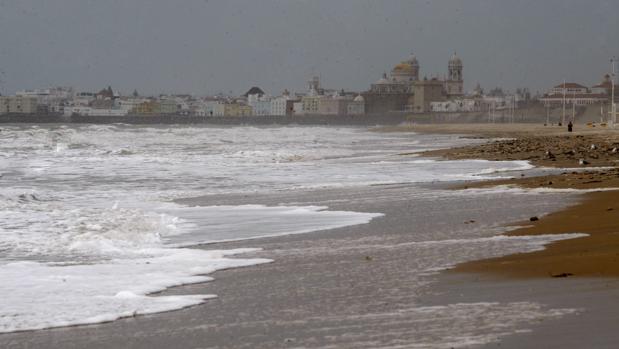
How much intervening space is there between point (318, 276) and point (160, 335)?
6.39ft

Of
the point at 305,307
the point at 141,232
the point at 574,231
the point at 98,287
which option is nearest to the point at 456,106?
the point at 141,232

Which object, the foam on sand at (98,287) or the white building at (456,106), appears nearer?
the foam on sand at (98,287)

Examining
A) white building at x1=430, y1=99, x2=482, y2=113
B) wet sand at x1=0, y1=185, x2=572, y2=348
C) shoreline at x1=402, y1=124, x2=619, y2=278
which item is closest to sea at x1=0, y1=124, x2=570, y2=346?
wet sand at x1=0, y1=185, x2=572, y2=348

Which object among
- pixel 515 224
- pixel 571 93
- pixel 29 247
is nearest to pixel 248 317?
Answer: pixel 29 247

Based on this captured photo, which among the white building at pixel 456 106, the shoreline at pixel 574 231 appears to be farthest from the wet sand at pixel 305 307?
the white building at pixel 456 106

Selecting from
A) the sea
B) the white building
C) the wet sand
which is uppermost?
the wet sand

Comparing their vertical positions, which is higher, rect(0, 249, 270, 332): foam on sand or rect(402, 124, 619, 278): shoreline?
rect(402, 124, 619, 278): shoreline

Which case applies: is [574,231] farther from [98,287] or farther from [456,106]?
[456,106]

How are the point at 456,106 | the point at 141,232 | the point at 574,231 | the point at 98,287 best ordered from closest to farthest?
the point at 98,287
the point at 574,231
the point at 141,232
the point at 456,106

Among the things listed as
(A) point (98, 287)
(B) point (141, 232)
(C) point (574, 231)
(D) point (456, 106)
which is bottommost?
(D) point (456, 106)

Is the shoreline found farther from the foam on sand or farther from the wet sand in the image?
the foam on sand

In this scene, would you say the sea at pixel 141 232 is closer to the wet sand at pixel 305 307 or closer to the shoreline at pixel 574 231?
the wet sand at pixel 305 307

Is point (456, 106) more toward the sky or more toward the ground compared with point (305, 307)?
more toward the ground

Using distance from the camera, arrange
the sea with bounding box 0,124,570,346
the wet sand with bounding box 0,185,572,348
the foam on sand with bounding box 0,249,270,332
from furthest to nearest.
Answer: the sea with bounding box 0,124,570,346 < the foam on sand with bounding box 0,249,270,332 < the wet sand with bounding box 0,185,572,348
